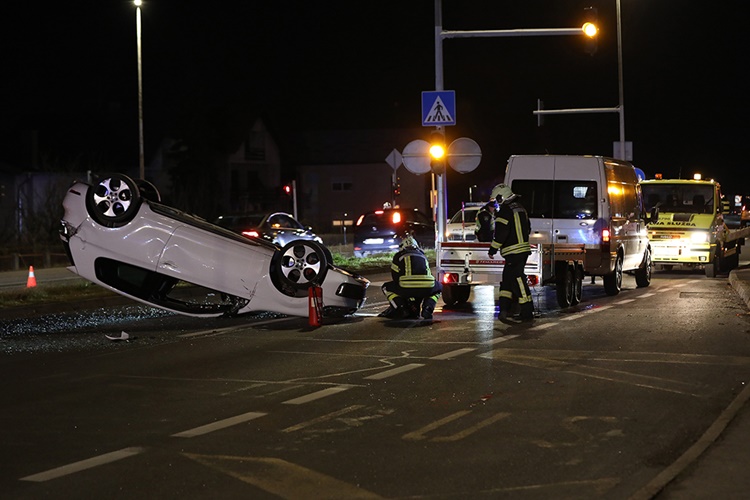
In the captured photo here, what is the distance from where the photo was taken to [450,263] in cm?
1672

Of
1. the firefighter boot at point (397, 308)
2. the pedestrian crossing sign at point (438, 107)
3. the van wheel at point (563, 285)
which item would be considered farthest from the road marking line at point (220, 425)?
the pedestrian crossing sign at point (438, 107)

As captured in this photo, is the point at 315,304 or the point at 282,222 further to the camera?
the point at 282,222

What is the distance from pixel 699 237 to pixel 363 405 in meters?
17.0

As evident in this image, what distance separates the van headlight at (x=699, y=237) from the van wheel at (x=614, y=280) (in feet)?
17.2

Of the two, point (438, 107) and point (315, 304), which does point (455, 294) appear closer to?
point (315, 304)

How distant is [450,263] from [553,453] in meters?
9.67

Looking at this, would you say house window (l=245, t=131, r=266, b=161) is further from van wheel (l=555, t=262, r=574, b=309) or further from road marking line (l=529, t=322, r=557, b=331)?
road marking line (l=529, t=322, r=557, b=331)

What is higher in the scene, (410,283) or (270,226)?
(270,226)

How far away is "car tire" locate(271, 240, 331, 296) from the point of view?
1426cm

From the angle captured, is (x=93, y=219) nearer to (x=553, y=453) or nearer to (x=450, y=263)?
(x=450, y=263)

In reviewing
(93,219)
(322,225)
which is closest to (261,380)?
(93,219)

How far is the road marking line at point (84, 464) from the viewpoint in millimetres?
6672

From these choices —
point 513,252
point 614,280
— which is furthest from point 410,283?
point 614,280

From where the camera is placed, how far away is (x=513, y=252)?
1520 centimetres
